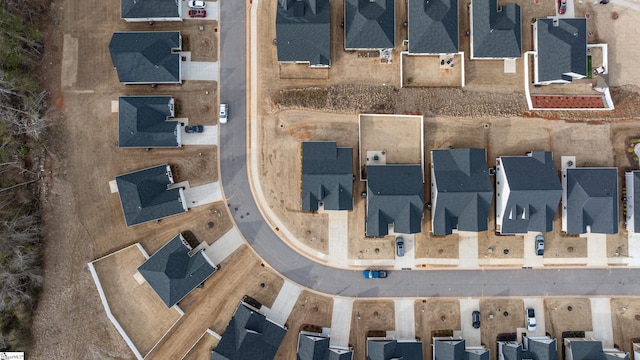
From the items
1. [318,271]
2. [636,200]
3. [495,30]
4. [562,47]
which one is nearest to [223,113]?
[318,271]

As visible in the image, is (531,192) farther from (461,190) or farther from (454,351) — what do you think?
(454,351)

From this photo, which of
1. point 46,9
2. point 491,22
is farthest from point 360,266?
point 46,9

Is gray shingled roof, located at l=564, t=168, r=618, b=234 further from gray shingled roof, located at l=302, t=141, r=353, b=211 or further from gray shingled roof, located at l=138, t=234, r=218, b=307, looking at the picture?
gray shingled roof, located at l=138, t=234, r=218, b=307

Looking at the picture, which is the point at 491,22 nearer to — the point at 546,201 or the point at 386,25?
the point at 386,25

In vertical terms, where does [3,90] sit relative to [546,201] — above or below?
above

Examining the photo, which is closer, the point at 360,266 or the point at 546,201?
the point at 546,201

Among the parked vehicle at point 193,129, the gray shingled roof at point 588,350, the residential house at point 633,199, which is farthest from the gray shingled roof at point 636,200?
the parked vehicle at point 193,129

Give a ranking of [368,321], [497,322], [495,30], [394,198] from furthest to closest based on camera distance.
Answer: [497,322] < [368,321] < [495,30] < [394,198]
